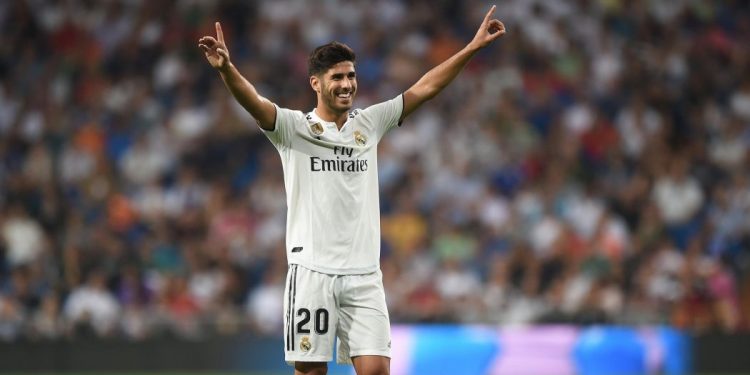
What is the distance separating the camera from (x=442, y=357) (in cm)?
1368

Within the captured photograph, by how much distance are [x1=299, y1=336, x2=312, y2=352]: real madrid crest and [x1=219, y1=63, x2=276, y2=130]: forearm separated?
1106 mm

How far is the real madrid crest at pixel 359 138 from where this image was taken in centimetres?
696

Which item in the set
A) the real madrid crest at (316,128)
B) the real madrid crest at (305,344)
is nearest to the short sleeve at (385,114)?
the real madrid crest at (316,128)

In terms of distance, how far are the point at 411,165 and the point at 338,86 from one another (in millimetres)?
9002

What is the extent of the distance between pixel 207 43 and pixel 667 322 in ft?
26.9

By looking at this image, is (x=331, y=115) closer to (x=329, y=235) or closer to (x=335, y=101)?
(x=335, y=101)

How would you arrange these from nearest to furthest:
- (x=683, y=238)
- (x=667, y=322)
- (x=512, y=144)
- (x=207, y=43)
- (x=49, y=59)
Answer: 1. (x=207, y=43)
2. (x=667, y=322)
3. (x=683, y=238)
4. (x=512, y=144)
5. (x=49, y=59)

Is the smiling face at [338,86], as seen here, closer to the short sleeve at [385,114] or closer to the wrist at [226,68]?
the short sleeve at [385,114]

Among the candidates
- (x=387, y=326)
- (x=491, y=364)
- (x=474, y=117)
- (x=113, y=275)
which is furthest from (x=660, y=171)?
(x=387, y=326)

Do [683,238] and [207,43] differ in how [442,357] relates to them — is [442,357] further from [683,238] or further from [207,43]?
[207,43]

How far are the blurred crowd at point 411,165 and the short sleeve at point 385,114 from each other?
22.4 feet

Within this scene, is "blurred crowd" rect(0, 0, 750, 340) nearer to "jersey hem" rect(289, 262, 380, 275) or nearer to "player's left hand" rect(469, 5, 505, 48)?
"player's left hand" rect(469, 5, 505, 48)

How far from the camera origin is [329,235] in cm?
680

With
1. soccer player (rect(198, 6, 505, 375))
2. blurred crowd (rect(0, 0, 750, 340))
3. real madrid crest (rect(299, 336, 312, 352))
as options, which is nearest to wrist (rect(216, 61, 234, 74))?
soccer player (rect(198, 6, 505, 375))
